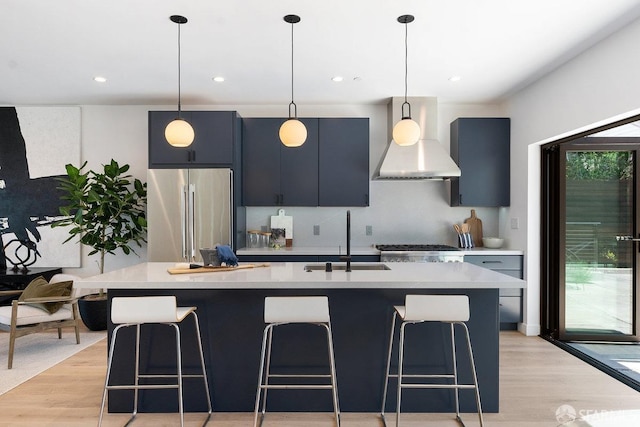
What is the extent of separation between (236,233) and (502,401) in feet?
10.1

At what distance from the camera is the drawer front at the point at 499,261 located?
454 centimetres

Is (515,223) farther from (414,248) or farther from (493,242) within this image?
(414,248)

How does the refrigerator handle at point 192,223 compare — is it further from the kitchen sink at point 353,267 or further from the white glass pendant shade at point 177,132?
the kitchen sink at point 353,267

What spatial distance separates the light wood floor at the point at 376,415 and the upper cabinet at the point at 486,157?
1916 mm

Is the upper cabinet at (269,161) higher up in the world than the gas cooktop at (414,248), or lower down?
higher up

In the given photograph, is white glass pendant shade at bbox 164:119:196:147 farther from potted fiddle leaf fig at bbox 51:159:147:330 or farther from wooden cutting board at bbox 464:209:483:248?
wooden cutting board at bbox 464:209:483:248

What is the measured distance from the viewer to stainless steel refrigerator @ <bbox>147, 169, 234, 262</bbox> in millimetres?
4496

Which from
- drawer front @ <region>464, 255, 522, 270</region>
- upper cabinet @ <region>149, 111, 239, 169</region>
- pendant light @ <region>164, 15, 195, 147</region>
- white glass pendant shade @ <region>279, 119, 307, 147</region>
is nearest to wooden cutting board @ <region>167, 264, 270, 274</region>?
pendant light @ <region>164, 15, 195, 147</region>

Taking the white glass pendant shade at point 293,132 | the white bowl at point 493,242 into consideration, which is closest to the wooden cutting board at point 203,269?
the white glass pendant shade at point 293,132

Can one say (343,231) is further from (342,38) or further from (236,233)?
(342,38)

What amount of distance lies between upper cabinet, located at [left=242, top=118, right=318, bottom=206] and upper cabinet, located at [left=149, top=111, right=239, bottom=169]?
0.28 meters

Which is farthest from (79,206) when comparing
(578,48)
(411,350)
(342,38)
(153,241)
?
(578,48)

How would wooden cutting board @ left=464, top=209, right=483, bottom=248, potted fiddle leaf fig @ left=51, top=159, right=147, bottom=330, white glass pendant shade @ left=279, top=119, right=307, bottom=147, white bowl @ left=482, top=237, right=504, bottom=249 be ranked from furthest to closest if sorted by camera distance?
wooden cutting board @ left=464, top=209, right=483, bottom=248 → white bowl @ left=482, top=237, right=504, bottom=249 → potted fiddle leaf fig @ left=51, top=159, right=147, bottom=330 → white glass pendant shade @ left=279, top=119, right=307, bottom=147

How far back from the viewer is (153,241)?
4535 mm
